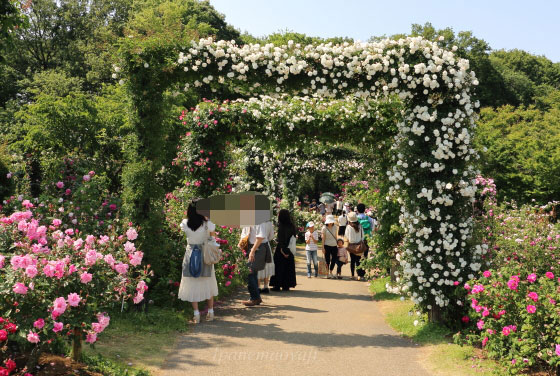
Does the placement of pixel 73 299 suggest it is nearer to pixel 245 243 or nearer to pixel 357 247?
pixel 245 243

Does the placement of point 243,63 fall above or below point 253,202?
above

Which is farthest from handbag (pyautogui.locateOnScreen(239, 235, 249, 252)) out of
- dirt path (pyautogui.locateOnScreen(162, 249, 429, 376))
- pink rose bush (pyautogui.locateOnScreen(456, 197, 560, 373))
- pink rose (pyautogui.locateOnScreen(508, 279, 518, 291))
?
pink rose (pyautogui.locateOnScreen(508, 279, 518, 291))

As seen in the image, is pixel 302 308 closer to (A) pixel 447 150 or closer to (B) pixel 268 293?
(B) pixel 268 293

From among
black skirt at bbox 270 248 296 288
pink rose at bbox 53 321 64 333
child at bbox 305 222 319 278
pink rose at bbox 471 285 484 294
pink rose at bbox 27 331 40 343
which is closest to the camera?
pink rose at bbox 27 331 40 343

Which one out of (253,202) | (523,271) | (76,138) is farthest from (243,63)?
(76,138)

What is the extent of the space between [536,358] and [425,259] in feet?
6.81

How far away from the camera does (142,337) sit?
6234mm

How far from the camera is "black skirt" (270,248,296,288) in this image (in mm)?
10602

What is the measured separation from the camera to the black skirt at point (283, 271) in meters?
10.6

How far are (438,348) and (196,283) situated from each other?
345cm

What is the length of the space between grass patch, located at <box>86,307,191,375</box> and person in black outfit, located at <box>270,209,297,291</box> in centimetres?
327

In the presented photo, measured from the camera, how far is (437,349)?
6.15 m

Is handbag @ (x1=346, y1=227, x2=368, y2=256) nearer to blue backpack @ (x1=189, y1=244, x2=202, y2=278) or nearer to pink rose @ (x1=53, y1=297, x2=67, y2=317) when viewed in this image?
blue backpack @ (x1=189, y1=244, x2=202, y2=278)

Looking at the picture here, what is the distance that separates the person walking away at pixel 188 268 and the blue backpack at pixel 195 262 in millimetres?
64
